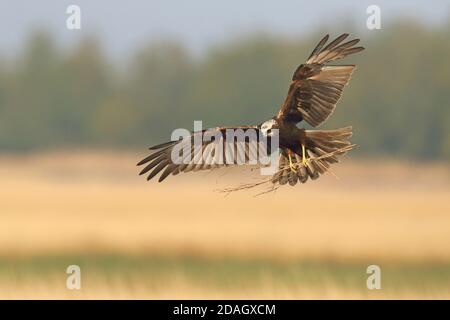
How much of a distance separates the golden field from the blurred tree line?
9.53m

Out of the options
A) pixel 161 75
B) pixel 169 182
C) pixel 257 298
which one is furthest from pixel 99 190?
pixel 257 298

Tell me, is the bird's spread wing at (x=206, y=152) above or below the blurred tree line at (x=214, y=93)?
below

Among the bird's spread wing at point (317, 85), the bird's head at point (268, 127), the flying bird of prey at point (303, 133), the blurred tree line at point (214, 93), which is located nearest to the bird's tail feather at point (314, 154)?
the flying bird of prey at point (303, 133)

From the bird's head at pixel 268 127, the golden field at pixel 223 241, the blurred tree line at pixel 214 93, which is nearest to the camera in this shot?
the bird's head at pixel 268 127

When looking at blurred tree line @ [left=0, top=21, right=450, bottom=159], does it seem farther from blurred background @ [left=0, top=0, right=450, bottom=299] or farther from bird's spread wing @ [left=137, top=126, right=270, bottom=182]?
bird's spread wing @ [left=137, top=126, right=270, bottom=182]

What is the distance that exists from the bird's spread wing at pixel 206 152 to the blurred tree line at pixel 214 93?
1077 inches

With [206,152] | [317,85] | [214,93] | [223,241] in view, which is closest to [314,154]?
[317,85]

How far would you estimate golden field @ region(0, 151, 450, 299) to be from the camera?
35.0 feet

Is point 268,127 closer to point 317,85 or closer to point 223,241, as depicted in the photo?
point 317,85

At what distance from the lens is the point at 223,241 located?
52.8 ft

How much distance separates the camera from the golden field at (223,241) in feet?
35.0

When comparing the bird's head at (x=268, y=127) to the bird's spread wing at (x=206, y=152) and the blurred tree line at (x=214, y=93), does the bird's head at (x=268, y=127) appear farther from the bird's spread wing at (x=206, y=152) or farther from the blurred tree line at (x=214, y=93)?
the blurred tree line at (x=214, y=93)

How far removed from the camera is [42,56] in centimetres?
4919
